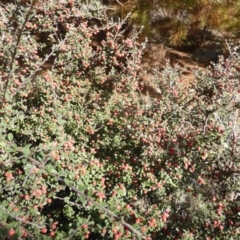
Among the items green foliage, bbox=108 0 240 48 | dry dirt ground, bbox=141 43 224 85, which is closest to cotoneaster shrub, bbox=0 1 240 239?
green foliage, bbox=108 0 240 48

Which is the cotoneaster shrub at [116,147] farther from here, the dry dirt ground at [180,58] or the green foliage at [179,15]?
the dry dirt ground at [180,58]

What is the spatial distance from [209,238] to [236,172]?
1.77 ft

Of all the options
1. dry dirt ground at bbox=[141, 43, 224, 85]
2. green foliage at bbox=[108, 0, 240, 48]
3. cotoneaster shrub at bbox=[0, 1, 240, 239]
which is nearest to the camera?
cotoneaster shrub at bbox=[0, 1, 240, 239]

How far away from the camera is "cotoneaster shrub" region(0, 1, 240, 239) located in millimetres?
2201

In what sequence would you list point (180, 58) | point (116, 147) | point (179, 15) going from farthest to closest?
point (180, 58) → point (179, 15) → point (116, 147)

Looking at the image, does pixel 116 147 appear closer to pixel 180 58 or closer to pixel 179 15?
pixel 179 15

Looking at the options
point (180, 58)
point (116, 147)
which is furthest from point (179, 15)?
point (116, 147)

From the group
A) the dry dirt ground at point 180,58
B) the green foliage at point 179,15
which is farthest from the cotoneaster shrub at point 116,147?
the dry dirt ground at point 180,58

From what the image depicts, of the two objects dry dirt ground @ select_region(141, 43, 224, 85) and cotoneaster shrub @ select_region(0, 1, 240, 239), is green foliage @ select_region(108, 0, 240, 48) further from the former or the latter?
cotoneaster shrub @ select_region(0, 1, 240, 239)

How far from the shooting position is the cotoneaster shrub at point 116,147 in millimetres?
2201

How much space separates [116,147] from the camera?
3.10 m

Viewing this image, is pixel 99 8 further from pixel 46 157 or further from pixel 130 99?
pixel 46 157

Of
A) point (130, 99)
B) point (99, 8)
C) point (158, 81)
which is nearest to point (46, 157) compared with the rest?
point (130, 99)

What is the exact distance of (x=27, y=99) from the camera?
326 cm
